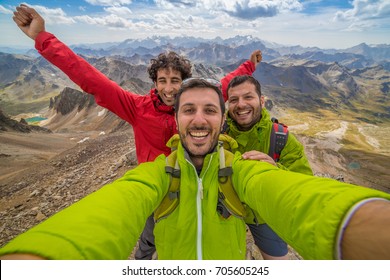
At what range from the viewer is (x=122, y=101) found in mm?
4348

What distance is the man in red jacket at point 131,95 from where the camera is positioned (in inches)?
155

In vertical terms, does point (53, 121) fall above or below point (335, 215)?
below

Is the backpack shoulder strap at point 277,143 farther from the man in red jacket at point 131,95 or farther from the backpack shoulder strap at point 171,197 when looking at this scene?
the backpack shoulder strap at point 171,197

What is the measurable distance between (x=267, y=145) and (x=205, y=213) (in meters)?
2.08

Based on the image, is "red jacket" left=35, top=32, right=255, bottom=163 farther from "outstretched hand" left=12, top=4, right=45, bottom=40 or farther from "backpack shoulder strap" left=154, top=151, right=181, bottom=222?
"backpack shoulder strap" left=154, top=151, right=181, bottom=222

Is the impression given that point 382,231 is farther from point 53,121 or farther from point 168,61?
point 53,121

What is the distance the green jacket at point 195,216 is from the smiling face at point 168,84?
162cm

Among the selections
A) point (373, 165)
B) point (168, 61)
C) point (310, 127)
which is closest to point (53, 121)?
point (168, 61)

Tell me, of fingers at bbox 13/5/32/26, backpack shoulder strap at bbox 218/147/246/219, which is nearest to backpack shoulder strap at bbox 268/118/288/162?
backpack shoulder strap at bbox 218/147/246/219

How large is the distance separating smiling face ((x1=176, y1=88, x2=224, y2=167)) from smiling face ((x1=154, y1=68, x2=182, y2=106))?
788 mm

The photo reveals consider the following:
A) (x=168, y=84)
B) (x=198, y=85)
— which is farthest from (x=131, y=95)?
(x=198, y=85)

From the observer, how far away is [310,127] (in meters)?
112

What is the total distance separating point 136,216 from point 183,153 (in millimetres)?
1132

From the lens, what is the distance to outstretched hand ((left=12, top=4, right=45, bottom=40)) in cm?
388
